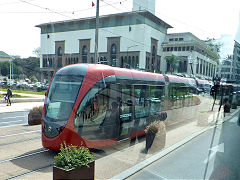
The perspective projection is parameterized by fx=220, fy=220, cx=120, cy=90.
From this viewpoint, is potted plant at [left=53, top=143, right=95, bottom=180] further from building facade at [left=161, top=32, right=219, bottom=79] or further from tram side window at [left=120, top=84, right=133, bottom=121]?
building facade at [left=161, top=32, right=219, bottom=79]

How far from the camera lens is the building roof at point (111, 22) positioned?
41.8 ft

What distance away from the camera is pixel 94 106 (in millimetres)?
6285

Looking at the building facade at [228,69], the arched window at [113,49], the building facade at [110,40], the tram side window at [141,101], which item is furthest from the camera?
the arched window at [113,49]

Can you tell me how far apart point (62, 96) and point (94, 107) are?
958 millimetres

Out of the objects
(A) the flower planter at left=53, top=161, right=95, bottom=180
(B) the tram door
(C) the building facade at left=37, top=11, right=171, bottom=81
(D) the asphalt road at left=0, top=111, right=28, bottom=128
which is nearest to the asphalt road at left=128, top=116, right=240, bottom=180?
(A) the flower planter at left=53, top=161, right=95, bottom=180

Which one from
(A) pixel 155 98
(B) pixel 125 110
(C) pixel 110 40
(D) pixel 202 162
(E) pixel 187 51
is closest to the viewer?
(D) pixel 202 162

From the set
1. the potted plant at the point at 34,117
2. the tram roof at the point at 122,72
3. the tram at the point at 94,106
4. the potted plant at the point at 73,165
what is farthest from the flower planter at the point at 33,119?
the potted plant at the point at 73,165

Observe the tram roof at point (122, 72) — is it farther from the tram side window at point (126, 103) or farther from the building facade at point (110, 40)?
the building facade at point (110, 40)

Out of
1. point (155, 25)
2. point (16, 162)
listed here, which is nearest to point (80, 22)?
point (155, 25)

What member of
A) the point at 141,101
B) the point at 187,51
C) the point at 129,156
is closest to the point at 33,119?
the point at 141,101

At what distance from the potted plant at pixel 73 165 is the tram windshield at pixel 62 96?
1.84 metres

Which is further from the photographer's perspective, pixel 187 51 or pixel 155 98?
pixel 187 51

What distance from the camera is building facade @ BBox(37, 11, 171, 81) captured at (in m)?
13.1

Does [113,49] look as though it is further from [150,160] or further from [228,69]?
[228,69]
